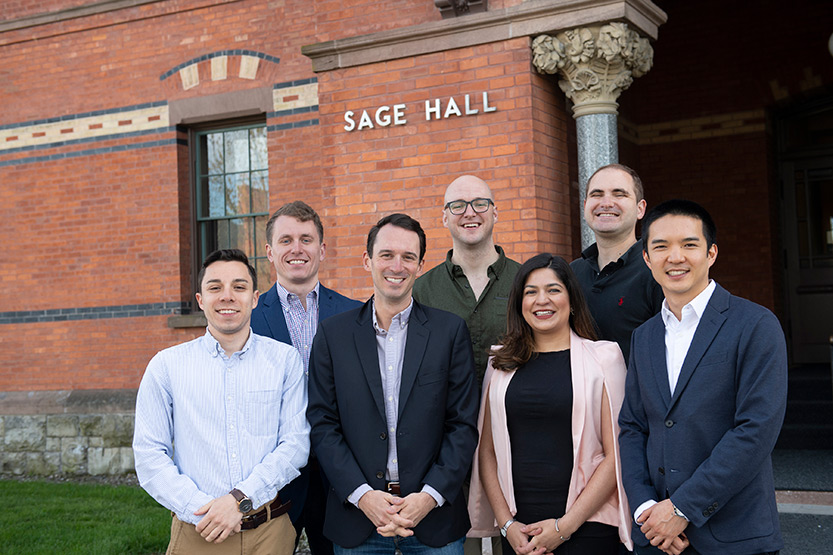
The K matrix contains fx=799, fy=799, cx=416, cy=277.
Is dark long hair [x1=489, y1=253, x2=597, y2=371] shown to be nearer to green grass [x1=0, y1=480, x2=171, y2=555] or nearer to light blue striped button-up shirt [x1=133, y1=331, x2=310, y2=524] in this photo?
light blue striped button-up shirt [x1=133, y1=331, x2=310, y2=524]

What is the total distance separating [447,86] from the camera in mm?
6582

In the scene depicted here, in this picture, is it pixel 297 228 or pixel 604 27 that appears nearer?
pixel 297 228

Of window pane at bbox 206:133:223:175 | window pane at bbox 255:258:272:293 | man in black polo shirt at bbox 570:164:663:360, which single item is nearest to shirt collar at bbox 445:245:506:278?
man in black polo shirt at bbox 570:164:663:360

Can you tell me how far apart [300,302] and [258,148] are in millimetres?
5763

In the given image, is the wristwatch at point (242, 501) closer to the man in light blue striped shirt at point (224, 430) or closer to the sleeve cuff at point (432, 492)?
the man in light blue striped shirt at point (224, 430)

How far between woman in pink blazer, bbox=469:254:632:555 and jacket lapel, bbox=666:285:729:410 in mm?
367

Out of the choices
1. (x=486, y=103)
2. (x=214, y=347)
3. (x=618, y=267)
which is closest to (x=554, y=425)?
(x=618, y=267)

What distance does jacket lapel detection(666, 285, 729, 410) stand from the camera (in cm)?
276

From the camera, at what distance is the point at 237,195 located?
943cm

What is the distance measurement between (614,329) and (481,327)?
59 centimetres

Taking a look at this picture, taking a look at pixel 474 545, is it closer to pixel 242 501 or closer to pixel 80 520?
pixel 242 501

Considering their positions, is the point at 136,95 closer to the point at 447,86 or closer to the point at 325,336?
the point at 447,86

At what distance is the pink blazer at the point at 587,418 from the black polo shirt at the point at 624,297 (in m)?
0.34

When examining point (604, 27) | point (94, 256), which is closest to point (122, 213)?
point (94, 256)
